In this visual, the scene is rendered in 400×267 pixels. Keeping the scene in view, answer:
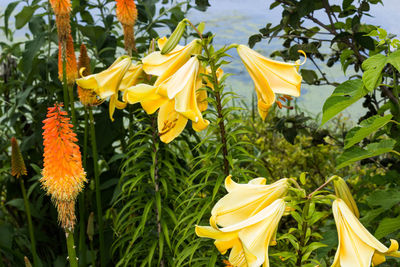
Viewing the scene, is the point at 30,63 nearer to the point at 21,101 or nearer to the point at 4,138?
the point at 21,101

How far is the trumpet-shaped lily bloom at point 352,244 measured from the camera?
2.79 feet

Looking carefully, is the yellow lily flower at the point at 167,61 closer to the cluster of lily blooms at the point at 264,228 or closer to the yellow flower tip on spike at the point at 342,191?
the cluster of lily blooms at the point at 264,228

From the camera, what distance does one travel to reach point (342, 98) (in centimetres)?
123

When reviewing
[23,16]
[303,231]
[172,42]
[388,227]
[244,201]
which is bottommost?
[388,227]

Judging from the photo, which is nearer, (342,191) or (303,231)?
(342,191)

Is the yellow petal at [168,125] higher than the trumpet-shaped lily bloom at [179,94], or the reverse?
the trumpet-shaped lily bloom at [179,94]

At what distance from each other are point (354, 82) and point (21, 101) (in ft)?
4.65

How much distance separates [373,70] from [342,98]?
0.45 feet

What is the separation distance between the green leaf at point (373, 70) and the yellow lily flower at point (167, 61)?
0.36 metres

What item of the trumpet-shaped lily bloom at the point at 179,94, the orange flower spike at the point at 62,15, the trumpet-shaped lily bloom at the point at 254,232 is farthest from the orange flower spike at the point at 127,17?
the trumpet-shaped lily bloom at the point at 254,232

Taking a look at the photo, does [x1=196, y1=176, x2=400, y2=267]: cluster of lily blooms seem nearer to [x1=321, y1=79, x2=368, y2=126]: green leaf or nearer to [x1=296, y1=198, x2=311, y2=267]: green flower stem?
[x1=296, y1=198, x2=311, y2=267]: green flower stem

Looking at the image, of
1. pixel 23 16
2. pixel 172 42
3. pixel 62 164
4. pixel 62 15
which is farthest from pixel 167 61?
pixel 23 16

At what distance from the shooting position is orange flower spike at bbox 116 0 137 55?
1757 mm

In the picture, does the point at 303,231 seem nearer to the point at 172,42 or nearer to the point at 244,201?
the point at 244,201
